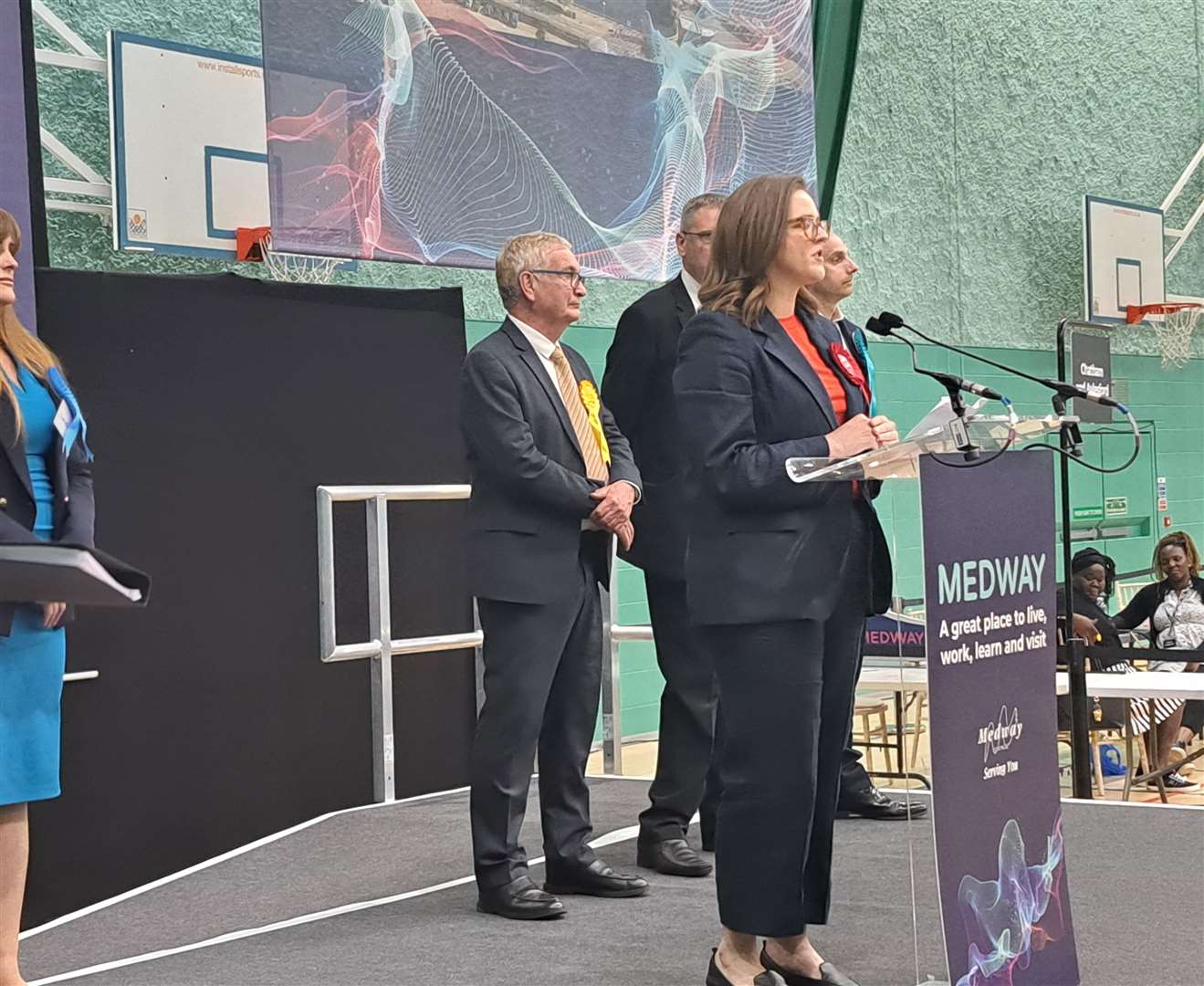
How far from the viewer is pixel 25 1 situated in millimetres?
3992

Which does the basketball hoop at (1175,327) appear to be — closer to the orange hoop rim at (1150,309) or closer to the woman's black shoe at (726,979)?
the orange hoop rim at (1150,309)

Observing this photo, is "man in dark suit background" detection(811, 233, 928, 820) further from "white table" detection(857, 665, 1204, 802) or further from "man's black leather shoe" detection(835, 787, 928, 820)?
"white table" detection(857, 665, 1204, 802)

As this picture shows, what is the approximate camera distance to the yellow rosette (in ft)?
11.7

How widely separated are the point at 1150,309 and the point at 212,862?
8.60 m

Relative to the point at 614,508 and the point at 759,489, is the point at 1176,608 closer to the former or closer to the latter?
the point at 614,508

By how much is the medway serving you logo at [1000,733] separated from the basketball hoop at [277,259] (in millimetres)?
3106

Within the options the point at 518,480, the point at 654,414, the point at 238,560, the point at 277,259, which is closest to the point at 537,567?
the point at 518,480

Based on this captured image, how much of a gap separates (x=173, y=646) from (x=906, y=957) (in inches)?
80.2

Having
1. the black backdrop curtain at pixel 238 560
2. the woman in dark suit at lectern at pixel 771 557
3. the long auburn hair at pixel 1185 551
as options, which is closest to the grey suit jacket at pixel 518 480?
the woman in dark suit at lectern at pixel 771 557

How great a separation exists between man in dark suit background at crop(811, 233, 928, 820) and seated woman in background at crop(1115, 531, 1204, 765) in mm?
2928

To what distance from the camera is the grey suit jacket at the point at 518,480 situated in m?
3.32

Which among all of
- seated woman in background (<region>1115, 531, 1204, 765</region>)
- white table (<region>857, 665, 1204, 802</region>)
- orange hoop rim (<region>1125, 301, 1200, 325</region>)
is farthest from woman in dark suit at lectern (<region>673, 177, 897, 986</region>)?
orange hoop rim (<region>1125, 301, 1200, 325</region>)

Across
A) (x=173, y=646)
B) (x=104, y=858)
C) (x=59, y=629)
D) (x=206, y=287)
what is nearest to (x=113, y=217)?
(x=206, y=287)

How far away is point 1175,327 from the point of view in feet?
37.4
